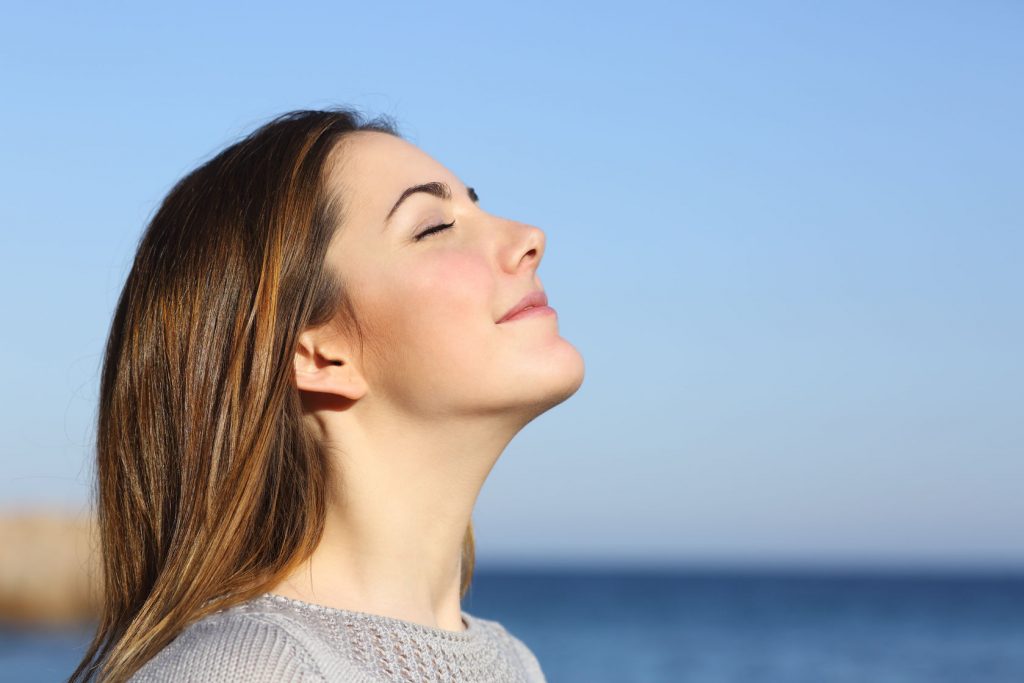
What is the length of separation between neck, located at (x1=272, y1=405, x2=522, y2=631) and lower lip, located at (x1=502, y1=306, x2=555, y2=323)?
0.21 m

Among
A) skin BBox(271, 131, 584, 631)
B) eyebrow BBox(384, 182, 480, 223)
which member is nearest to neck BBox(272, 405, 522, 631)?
skin BBox(271, 131, 584, 631)

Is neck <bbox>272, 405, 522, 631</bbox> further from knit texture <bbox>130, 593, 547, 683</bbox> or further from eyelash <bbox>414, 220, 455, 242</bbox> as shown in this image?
eyelash <bbox>414, 220, 455, 242</bbox>

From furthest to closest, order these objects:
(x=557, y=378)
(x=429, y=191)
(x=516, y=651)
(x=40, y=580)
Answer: (x=40, y=580), (x=516, y=651), (x=429, y=191), (x=557, y=378)

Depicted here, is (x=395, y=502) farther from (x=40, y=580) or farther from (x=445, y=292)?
(x=40, y=580)

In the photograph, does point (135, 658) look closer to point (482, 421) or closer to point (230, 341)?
point (230, 341)

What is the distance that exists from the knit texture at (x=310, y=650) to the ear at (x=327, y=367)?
0.44 metres

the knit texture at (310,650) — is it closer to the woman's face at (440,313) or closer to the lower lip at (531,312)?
the woman's face at (440,313)

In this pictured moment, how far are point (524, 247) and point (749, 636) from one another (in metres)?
32.5

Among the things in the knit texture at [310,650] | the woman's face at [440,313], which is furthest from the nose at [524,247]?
the knit texture at [310,650]

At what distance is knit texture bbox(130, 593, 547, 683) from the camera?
1920 mm

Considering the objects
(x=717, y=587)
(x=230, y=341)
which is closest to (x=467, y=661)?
(x=230, y=341)

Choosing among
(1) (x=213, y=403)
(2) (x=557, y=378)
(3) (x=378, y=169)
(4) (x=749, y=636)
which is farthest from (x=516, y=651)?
(4) (x=749, y=636)

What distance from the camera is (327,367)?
240 cm

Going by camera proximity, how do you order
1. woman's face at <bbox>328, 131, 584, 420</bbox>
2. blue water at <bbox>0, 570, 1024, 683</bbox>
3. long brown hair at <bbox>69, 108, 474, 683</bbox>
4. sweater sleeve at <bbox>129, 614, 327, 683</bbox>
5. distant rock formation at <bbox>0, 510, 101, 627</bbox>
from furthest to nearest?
1. blue water at <bbox>0, 570, 1024, 683</bbox>
2. distant rock formation at <bbox>0, 510, 101, 627</bbox>
3. woman's face at <bbox>328, 131, 584, 420</bbox>
4. long brown hair at <bbox>69, 108, 474, 683</bbox>
5. sweater sleeve at <bbox>129, 614, 327, 683</bbox>
